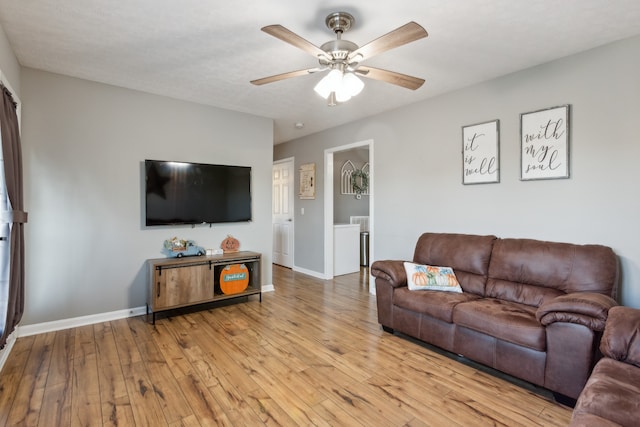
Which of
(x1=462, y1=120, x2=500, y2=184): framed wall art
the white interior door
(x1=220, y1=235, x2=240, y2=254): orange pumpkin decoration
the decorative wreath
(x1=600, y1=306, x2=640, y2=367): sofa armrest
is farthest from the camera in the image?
the decorative wreath

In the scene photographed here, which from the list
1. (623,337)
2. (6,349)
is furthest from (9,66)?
(623,337)

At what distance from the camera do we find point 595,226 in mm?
2607

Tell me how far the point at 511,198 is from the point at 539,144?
53 cm

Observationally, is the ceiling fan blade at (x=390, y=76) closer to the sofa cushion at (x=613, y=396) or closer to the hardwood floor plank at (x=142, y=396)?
the sofa cushion at (x=613, y=396)

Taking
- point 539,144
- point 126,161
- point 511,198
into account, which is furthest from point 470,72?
point 126,161

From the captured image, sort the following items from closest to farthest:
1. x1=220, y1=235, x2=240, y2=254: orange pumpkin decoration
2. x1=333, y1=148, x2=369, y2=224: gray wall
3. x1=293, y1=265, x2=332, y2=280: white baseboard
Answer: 1. x1=220, y1=235, x2=240, y2=254: orange pumpkin decoration
2. x1=293, y1=265, x2=332, y2=280: white baseboard
3. x1=333, y1=148, x2=369, y2=224: gray wall

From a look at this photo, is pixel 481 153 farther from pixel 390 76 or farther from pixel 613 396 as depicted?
pixel 613 396

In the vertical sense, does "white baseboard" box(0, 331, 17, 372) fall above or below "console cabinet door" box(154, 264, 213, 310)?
below

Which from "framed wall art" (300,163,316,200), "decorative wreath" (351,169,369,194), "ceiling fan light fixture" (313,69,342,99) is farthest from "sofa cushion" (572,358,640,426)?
"decorative wreath" (351,169,369,194)

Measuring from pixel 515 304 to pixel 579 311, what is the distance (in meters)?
0.69

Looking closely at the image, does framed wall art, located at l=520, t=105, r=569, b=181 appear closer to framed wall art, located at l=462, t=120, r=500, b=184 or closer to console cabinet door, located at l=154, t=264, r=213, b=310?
framed wall art, located at l=462, t=120, r=500, b=184

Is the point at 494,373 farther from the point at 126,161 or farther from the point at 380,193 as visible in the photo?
the point at 126,161

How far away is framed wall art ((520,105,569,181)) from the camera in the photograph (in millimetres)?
2748

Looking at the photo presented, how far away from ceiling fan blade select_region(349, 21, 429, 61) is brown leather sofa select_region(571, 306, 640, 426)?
1.87m
